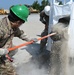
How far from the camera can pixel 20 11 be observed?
16.8 feet

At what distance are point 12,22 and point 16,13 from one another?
155 millimetres

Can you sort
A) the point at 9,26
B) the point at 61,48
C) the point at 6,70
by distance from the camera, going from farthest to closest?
the point at 61,48 → the point at 6,70 → the point at 9,26

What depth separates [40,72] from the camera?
290 inches

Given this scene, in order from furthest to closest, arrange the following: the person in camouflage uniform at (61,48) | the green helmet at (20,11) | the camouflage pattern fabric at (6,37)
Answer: the person in camouflage uniform at (61,48), the green helmet at (20,11), the camouflage pattern fabric at (6,37)

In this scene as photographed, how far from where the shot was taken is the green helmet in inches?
198

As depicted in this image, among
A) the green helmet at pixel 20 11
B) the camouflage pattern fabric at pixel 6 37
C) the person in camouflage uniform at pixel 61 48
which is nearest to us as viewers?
the camouflage pattern fabric at pixel 6 37

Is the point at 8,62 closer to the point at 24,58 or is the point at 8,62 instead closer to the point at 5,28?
the point at 5,28

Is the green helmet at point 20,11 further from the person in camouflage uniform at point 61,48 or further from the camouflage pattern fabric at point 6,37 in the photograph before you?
the person in camouflage uniform at point 61,48

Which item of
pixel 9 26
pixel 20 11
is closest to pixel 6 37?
pixel 9 26

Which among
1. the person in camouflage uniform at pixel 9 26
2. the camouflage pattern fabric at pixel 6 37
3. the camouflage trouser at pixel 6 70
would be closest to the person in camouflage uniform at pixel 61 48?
the camouflage pattern fabric at pixel 6 37

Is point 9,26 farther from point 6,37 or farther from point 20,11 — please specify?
point 20,11

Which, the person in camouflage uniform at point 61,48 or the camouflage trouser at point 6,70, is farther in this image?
the person in camouflage uniform at point 61,48

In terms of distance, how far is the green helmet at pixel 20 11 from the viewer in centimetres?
503

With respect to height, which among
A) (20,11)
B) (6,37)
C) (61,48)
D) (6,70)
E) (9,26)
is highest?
(20,11)
